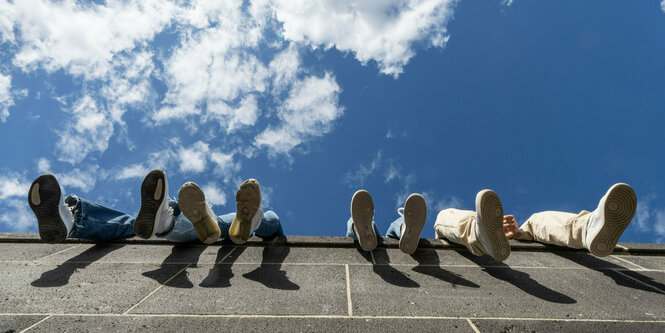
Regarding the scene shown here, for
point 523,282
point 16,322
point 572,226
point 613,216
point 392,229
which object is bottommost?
point 16,322

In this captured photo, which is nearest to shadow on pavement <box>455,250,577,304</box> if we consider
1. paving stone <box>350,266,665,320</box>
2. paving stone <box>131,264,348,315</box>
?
paving stone <box>350,266,665,320</box>

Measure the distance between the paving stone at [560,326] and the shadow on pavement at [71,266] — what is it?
314 cm

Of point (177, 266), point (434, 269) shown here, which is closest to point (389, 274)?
point (434, 269)

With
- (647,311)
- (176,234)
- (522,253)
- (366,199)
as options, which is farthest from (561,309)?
(176,234)

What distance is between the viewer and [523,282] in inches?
101

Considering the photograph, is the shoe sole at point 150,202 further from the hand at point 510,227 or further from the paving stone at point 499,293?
the hand at point 510,227

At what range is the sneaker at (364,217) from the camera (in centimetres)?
297

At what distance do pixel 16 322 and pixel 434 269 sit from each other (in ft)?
9.80

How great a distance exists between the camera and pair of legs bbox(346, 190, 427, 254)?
9.64ft

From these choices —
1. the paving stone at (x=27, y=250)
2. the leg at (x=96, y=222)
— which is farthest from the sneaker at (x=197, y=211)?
the paving stone at (x=27, y=250)

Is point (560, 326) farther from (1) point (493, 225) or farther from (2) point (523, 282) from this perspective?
(1) point (493, 225)

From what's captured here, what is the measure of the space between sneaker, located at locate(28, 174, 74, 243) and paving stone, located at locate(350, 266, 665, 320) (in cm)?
282

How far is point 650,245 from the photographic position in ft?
12.3

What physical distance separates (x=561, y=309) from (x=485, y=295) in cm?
47
